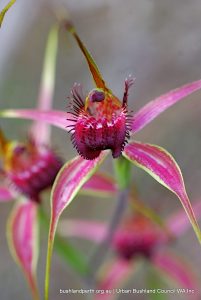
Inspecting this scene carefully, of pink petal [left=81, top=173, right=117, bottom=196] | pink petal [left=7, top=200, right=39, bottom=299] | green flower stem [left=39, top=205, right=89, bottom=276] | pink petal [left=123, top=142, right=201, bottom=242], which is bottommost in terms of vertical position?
green flower stem [left=39, top=205, right=89, bottom=276]

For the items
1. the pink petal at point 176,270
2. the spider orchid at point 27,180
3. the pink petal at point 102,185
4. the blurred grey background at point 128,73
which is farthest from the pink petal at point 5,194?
the blurred grey background at point 128,73

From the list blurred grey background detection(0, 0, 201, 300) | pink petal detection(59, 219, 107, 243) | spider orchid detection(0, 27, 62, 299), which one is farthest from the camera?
blurred grey background detection(0, 0, 201, 300)

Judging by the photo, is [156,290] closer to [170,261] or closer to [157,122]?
[170,261]

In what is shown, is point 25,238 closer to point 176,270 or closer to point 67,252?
point 67,252

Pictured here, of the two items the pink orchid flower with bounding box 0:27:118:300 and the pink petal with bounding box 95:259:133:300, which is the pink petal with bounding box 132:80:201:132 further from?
the pink petal with bounding box 95:259:133:300

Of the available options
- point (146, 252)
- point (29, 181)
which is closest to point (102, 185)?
point (29, 181)

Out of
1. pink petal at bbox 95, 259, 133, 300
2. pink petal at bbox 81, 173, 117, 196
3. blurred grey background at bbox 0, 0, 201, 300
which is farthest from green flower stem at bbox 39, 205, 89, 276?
blurred grey background at bbox 0, 0, 201, 300

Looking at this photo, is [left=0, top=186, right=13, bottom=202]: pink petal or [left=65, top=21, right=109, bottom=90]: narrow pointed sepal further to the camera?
[left=0, top=186, right=13, bottom=202]: pink petal
